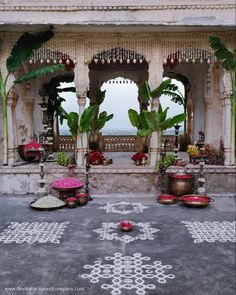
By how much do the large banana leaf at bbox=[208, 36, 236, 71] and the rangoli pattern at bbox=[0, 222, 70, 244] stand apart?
5.51 meters

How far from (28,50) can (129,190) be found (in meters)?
4.41

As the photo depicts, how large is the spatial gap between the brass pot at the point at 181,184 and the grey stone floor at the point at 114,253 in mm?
885

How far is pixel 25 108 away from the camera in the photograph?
36.4 ft

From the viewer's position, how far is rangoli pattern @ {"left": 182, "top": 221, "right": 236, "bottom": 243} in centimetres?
502

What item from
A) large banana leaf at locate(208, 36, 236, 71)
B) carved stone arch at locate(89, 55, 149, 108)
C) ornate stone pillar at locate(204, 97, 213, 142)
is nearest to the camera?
large banana leaf at locate(208, 36, 236, 71)

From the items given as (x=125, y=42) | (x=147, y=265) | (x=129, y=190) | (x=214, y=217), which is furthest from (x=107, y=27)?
(x=147, y=265)

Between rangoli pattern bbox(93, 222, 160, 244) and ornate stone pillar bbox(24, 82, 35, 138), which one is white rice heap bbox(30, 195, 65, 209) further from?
ornate stone pillar bbox(24, 82, 35, 138)

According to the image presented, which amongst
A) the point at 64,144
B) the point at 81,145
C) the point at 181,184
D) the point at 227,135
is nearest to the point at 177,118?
the point at 227,135

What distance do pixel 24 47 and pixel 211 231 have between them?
20.6ft

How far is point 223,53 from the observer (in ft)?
26.4

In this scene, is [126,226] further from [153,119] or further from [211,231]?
[153,119]

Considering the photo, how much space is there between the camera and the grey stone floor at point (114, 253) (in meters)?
3.56

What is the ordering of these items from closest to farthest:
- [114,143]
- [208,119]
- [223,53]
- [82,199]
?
[82,199], [223,53], [208,119], [114,143]

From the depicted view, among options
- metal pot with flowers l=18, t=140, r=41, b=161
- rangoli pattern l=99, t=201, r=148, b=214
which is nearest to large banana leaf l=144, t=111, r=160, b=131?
rangoli pattern l=99, t=201, r=148, b=214
